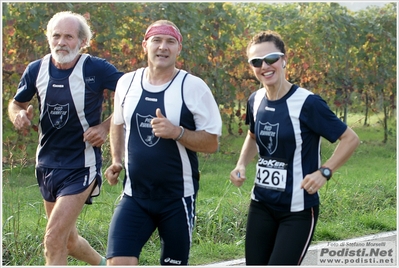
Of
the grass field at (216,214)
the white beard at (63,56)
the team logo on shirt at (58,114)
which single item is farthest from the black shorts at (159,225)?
the grass field at (216,214)

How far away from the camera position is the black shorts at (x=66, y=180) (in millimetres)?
5152

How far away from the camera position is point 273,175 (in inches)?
173

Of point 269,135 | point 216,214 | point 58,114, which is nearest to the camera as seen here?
point 269,135

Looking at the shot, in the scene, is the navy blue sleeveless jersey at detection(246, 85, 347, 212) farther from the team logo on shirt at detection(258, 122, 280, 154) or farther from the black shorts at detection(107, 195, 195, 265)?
the black shorts at detection(107, 195, 195, 265)

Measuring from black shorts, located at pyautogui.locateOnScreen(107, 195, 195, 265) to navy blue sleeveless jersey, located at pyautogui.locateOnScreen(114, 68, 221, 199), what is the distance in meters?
0.07

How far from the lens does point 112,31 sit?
9.93 meters

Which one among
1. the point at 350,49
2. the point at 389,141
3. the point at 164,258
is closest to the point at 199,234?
the point at 164,258

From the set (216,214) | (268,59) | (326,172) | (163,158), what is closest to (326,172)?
(326,172)

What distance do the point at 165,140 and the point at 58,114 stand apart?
104 centimetres

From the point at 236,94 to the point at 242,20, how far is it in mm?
1224

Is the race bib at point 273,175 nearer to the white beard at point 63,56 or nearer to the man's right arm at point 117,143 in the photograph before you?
the man's right arm at point 117,143

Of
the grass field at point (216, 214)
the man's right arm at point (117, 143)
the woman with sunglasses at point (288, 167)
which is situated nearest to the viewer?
the woman with sunglasses at point (288, 167)

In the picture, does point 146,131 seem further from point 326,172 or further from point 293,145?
point 326,172

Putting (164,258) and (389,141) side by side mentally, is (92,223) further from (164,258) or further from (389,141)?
(389,141)
